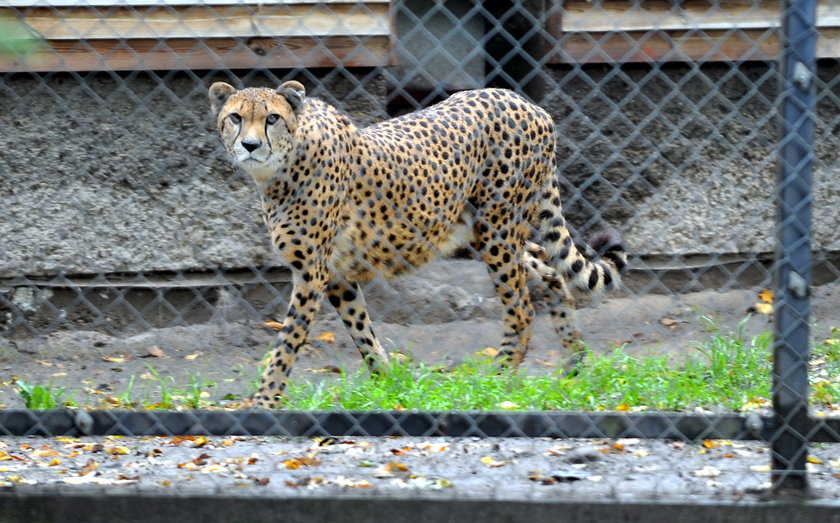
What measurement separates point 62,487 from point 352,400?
5.59 feet

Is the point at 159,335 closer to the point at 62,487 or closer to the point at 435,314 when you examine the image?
the point at 435,314

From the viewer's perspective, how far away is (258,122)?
463 centimetres

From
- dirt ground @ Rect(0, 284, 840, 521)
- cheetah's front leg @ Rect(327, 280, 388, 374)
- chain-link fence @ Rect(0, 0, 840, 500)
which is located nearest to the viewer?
dirt ground @ Rect(0, 284, 840, 521)

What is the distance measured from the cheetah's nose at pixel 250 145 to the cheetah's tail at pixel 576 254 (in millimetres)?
1693

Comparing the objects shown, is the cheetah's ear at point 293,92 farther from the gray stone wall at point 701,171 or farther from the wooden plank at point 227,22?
the gray stone wall at point 701,171

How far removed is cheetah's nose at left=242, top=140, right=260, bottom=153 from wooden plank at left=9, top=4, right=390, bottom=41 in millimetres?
679

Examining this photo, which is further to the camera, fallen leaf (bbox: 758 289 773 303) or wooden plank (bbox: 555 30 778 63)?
fallen leaf (bbox: 758 289 773 303)

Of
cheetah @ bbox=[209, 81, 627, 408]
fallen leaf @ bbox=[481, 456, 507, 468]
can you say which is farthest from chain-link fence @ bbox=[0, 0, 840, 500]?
fallen leaf @ bbox=[481, 456, 507, 468]

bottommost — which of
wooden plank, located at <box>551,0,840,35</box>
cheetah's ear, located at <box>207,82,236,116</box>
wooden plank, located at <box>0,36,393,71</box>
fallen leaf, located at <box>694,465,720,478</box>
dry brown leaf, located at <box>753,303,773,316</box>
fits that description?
dry brown leaf, located at <box>753,303,773,316</box>

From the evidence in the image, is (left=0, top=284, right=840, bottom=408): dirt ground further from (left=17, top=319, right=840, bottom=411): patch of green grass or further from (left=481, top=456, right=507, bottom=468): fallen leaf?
(left=481, top=456, right=507, bottom=468): fallen leaf

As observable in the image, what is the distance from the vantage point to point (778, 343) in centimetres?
303

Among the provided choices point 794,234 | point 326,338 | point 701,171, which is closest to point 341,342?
point 326,338

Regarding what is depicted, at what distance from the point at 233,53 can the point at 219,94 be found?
0.82 meters

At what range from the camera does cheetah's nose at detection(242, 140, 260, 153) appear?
15.0 ft
